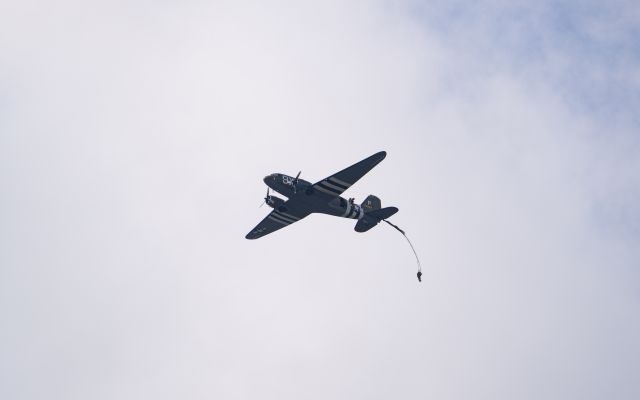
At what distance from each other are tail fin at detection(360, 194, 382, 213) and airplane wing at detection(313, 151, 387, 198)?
659 cm

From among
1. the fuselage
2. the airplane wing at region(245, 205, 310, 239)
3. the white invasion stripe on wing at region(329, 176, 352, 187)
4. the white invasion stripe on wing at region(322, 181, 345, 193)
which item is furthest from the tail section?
the white invasion stripe on wing at region(329, 176, 352, 187)

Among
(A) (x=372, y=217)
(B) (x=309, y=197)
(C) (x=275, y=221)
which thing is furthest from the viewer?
(C) (x=275, y=221)

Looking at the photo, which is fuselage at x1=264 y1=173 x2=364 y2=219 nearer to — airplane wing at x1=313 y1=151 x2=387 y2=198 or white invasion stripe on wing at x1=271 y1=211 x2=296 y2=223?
airplane wing at x1=313 y1=151 x2=387 y2=198

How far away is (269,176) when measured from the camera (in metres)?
51.6

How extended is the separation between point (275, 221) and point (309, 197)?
701cm

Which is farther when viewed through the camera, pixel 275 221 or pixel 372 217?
pixel 275 221

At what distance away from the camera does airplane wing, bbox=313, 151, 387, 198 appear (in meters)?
50.3

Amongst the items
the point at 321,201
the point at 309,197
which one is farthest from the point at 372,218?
the point at 309,197

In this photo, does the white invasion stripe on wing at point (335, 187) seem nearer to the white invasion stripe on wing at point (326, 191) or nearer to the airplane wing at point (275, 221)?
the white invasion stripe on wing at point (326, 191)

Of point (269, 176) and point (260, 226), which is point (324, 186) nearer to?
point (269, 176)

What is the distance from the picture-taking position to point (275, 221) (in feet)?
194

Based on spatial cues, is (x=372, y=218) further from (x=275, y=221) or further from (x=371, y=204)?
(x=275, y=221)

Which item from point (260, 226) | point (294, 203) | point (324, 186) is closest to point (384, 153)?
point (324, 186)

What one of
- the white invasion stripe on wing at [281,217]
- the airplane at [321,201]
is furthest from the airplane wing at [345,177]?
the white invasion stripe on wing at [281,217]
